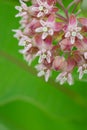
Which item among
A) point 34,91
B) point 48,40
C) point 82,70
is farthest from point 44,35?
point 34,91

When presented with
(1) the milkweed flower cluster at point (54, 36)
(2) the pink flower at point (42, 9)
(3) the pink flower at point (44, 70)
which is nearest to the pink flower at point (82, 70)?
(1) the milkweed flower cluster at point (54, 36)

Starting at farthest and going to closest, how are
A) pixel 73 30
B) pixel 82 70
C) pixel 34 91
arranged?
pixel 34 91 < pixel 82 70 < pixel 73 30

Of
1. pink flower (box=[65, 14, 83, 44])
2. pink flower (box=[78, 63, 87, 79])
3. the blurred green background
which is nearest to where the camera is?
pink flower (box=[65, 14, 83, 44])

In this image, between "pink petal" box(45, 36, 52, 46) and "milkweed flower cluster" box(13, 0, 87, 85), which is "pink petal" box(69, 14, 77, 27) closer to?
"milkweed flower cluster" box(13, 0, 87, 85)

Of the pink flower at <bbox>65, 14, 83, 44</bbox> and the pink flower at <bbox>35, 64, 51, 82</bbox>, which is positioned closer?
the pink flower at <bbox>65, 14, 83, 44</bbox>

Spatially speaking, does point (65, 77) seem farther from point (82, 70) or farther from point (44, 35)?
point (44, 35)

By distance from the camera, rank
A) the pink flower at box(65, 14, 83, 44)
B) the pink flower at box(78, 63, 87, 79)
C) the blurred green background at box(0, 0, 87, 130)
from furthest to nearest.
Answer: the blurred green background at box(0, 0, 87, 130) → the pink flower at box(78, 63, 87, 79) → the pink flower at box(65, 14, 83, 44)

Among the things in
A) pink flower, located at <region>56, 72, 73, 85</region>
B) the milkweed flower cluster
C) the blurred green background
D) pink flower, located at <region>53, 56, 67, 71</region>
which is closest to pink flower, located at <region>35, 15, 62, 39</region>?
the milkweed flower cluster

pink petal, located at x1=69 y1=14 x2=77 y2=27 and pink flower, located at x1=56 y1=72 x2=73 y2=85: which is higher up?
pink petal, located at x1=69 y1=14 x2=77 y2=27
